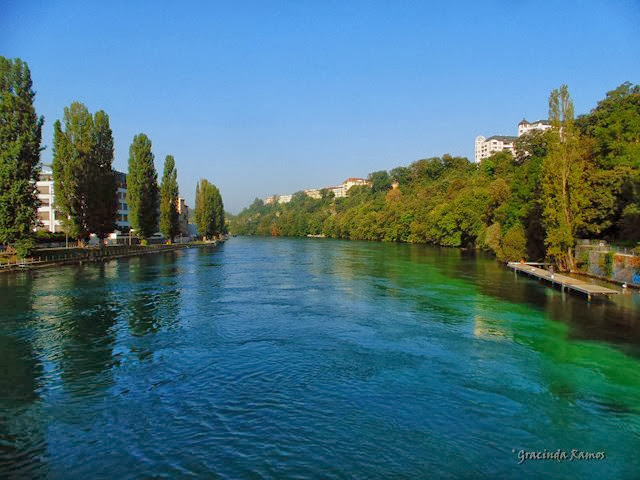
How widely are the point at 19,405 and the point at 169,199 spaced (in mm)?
79053

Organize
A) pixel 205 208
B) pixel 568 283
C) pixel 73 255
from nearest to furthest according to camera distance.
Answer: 1. pixel 568 283
2. pixel 73 255
3. pixel 205 208

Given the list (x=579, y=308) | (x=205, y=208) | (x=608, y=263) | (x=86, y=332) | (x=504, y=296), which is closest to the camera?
(x=86, y=332)

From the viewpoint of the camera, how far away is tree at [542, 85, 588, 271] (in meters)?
39.9

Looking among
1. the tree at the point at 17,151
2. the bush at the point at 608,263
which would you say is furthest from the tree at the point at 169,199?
the bush at the point at 608,263

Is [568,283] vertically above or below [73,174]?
below

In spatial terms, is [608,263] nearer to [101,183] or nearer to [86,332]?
[86,332]

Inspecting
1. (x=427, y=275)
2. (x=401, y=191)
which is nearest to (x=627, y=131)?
→ (x=427, y=275)

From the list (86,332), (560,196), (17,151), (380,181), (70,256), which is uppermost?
(380,181)

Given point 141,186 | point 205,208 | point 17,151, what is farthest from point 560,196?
point 205,208

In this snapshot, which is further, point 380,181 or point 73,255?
point 380,181

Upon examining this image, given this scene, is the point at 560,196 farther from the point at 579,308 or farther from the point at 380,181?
the point at 380,181

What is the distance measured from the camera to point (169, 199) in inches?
3452

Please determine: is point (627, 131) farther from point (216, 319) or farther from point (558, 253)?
point (216, 319)

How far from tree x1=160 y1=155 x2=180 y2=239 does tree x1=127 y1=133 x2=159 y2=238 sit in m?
9.29
